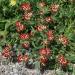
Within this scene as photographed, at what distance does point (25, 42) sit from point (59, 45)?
0.50 m

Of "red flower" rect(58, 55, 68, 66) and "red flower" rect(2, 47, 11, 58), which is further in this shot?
"red flower" rect(2, 47, 11, 58)

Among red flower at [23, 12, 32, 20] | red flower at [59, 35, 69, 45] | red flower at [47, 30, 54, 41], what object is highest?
red flower at [23, 12, 32, 20]

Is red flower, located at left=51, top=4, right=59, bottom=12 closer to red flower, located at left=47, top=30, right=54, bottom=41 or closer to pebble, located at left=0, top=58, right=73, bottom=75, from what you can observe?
red flower, located at left=47, top=30, right=54, bottom=41

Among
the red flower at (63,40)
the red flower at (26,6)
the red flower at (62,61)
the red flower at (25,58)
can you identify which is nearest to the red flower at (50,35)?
the red flower at (63,40)

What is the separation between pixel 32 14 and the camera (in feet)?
17.1

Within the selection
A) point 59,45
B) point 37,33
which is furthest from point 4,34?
point 59,45

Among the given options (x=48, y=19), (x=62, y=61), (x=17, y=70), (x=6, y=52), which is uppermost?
(x=48, y=19)

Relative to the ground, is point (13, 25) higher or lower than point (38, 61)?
higher

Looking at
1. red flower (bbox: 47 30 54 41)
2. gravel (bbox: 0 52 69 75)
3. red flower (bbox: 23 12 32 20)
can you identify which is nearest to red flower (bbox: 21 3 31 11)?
red flower (bbox: 23 12 32 20)

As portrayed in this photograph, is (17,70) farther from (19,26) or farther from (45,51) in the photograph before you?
(19,26)

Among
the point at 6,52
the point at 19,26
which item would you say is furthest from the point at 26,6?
the point at 6,52

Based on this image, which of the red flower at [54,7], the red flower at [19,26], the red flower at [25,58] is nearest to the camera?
the red flower at [25,58]

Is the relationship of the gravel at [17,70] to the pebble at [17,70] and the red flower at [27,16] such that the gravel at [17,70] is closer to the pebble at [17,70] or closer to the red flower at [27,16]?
the pebble at [17,70]

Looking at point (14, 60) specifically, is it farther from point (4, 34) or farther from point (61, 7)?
point (61, 7)
